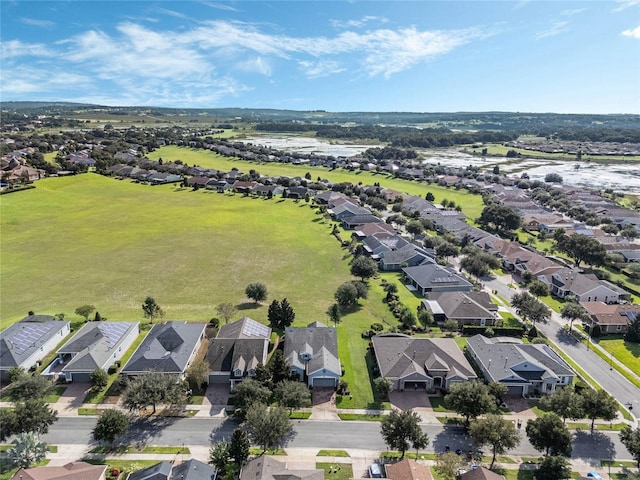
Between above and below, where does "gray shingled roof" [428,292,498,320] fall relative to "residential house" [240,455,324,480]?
above

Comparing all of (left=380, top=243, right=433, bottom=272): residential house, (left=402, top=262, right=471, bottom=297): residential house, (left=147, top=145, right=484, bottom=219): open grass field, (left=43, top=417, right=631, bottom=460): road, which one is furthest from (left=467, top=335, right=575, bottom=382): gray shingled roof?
(left=147, top=145, right=484, bottom=219): open grass field

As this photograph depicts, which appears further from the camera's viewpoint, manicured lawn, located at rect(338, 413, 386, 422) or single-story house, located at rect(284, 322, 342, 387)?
single-story house, located at rect(284, 322, 342, 387)

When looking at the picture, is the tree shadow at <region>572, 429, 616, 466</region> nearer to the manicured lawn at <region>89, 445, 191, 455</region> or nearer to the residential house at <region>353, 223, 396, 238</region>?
the manicured lawn at <region>89, 445, 191, 455</region>

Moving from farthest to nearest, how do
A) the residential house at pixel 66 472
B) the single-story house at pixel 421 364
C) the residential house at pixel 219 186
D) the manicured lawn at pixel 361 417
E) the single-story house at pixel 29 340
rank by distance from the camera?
the residential house at pixel 219 186, the single-story house at pixel 29 340, the single-story house at pixel 421 364, the manicured lawn at pixel 361 417, the residential house at pixel 66 472

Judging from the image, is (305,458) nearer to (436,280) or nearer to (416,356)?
(416,356)

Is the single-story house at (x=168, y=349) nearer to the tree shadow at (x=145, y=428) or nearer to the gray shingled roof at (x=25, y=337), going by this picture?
the tree shadow at (x=145, y=428)

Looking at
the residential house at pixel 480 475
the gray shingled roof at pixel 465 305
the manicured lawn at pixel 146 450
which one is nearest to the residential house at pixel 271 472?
the manicured lawn at pixel 146 450

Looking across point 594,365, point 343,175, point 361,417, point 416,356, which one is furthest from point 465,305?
point 343,175
